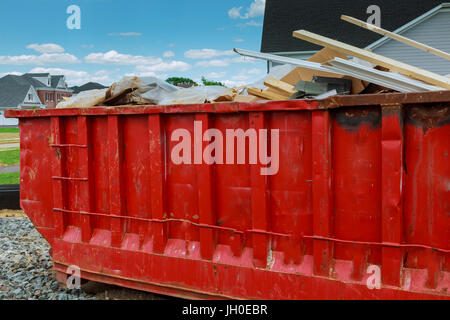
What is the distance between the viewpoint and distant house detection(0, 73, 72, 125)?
6275cm

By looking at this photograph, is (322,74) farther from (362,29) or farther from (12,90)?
(12,90)

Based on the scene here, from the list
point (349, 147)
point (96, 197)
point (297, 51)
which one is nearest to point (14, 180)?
point (96, 197)

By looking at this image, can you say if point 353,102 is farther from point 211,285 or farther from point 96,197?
point 96,197

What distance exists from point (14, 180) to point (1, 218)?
4.72 m

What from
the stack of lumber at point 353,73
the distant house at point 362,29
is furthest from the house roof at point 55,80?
the stack of lumber at point 353,73

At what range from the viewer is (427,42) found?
65.0ft

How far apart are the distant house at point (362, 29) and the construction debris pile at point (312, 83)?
633 inches

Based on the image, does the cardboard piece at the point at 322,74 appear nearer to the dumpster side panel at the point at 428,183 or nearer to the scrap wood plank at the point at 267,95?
the scrap wood plank at the point at 267,95

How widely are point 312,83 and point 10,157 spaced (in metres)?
19.1

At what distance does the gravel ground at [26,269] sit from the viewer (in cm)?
479

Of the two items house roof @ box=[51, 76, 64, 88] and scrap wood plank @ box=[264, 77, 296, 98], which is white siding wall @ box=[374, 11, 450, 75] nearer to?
scrap wood plank @ box=[264, 77, 296, 98]

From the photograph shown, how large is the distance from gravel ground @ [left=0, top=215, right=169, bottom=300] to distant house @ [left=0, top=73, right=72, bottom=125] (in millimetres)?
55098

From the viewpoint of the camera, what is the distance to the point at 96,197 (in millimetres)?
4746

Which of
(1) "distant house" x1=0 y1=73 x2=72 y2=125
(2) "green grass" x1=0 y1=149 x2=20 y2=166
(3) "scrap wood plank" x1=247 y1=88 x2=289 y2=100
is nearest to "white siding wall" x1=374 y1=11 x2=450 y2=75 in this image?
(2) "green grass" x1=0 y1=149 x2=20 y2=166
